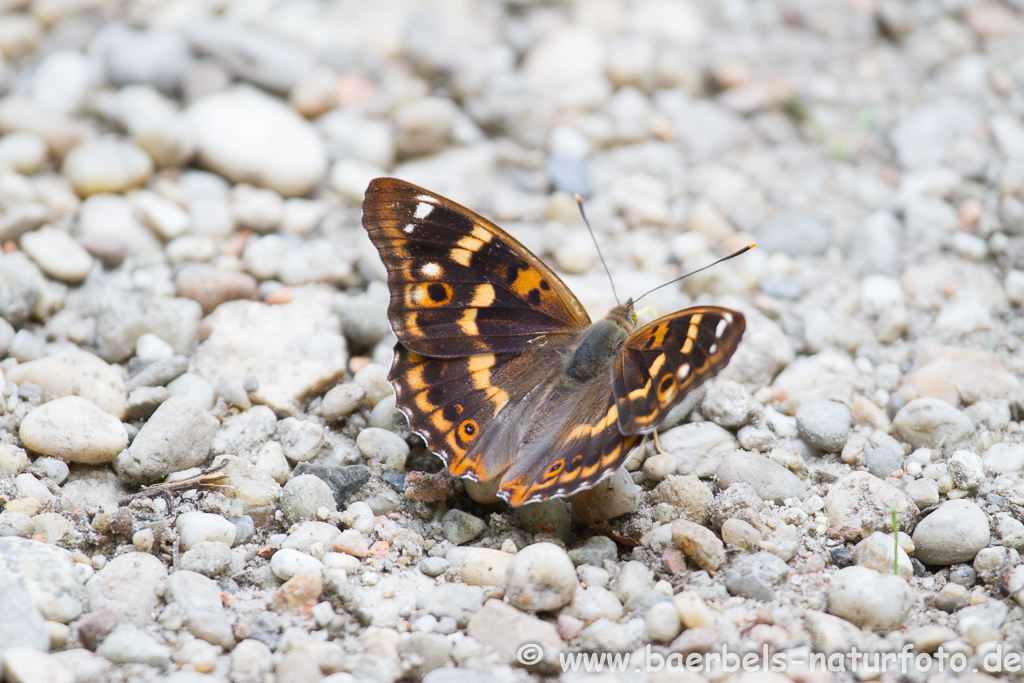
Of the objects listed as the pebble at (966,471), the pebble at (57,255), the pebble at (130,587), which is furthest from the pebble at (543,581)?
the pebble at (57,255)

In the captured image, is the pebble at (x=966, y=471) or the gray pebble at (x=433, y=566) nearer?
the gray pebble at (x=433, y=566)

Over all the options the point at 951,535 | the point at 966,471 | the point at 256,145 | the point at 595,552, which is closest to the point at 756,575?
the point at 595,552

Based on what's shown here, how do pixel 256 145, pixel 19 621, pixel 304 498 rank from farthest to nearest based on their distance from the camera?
pixel 256 145, pixel 304 498, pixel 19 621

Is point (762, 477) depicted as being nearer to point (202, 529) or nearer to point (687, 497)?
point (687, 497)

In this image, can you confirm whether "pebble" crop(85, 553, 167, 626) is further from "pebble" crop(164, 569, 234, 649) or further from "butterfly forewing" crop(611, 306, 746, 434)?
"butterfly forewing" crop(611, 306, 746, 434)

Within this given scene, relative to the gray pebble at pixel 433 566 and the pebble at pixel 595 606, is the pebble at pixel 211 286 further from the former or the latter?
the pebble at pixel 595 606
